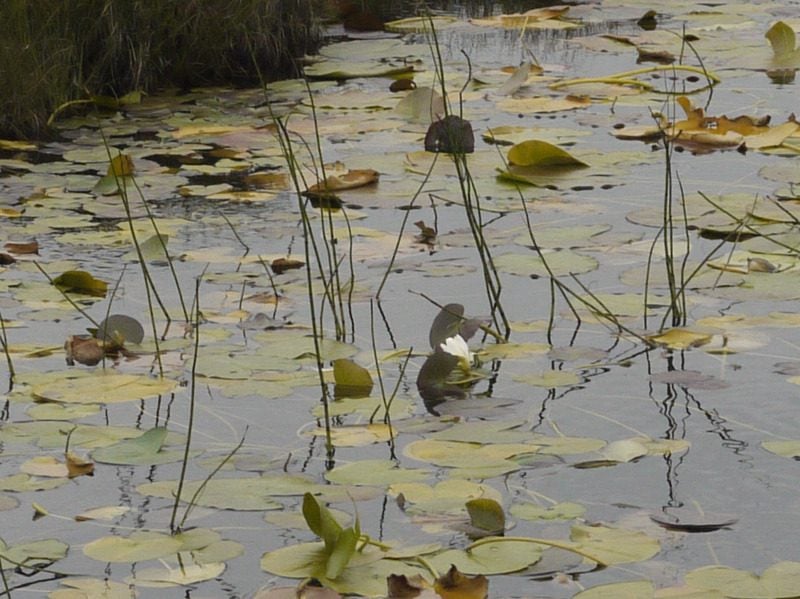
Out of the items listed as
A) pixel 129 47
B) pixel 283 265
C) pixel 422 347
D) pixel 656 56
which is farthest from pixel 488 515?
pixel 656 56

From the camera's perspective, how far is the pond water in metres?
2.11

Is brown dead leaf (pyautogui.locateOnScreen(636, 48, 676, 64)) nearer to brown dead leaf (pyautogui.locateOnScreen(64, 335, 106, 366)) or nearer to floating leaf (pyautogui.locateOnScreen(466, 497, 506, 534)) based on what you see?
brown dead leaf (pyautogui.locateOnScreen(64, 335, 106, 366))

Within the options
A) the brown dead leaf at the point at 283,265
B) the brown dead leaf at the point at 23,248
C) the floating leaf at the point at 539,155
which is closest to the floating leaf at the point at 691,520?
the brown dead leaf at the point at 283,265

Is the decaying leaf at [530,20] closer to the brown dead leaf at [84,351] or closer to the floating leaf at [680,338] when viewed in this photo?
the floating leaf at [680,338]

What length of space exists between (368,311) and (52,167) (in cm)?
177

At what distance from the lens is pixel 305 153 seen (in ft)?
14.9

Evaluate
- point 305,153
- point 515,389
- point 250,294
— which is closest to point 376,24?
point 305,153

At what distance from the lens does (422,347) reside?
290cm

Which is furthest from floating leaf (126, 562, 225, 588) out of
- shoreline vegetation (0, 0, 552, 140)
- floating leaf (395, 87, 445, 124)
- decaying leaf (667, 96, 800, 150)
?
floating leaf (395, 87, 445, 124)

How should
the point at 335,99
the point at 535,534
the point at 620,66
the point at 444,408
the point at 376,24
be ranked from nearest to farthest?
the point at 535,534 → the point at 444,408 → the point at 335,99 → the point at 620,66 → the point at 376,24

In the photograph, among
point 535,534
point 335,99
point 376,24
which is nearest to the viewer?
point 535,534

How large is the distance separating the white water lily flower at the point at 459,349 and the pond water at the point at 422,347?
0.05m

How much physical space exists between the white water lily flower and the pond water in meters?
0.05

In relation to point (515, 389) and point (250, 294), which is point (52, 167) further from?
point (515, 389)
